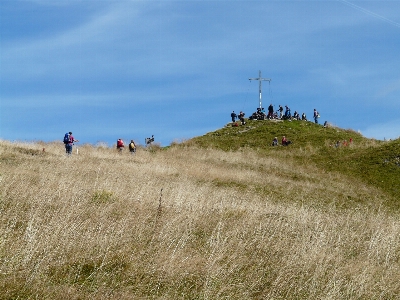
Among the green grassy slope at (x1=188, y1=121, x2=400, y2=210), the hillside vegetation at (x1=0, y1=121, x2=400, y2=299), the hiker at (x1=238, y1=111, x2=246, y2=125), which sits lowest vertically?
the hillside vegetation at (x1=0, y1=121, x2=400, y2=299)

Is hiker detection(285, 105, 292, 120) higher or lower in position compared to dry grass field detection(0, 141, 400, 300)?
higher

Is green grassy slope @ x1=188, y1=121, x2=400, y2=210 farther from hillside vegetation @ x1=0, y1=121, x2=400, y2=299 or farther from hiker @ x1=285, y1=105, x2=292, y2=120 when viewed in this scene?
hillside vegetation @ x1=0, y1=121, x2=400, y2=299

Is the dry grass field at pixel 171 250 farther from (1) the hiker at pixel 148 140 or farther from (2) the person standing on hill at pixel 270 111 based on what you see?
(2) the person standing on hill at pixel 270 111

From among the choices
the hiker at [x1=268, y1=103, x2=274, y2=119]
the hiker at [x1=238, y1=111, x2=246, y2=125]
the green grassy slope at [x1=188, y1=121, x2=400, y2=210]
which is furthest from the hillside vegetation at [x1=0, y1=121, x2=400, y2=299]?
the hiker at [x1=268, y1=103, x2=274, y2=119]

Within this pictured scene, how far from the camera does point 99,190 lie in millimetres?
11703

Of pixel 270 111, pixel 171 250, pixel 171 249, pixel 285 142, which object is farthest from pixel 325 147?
pixel 171 250

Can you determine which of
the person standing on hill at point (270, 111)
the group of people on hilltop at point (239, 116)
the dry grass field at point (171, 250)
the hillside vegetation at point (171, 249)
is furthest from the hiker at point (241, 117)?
the dry grass field at point (171, 250)

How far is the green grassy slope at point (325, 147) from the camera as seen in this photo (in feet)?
109

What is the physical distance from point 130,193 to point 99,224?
3.91 metres

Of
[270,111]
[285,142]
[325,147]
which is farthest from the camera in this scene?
[270,111]

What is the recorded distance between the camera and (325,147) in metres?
42.2

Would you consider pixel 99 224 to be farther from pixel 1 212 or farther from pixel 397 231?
pixel 397 231

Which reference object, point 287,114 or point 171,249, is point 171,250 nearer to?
point 171,249

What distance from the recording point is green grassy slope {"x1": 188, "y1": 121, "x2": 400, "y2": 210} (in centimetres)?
3313
